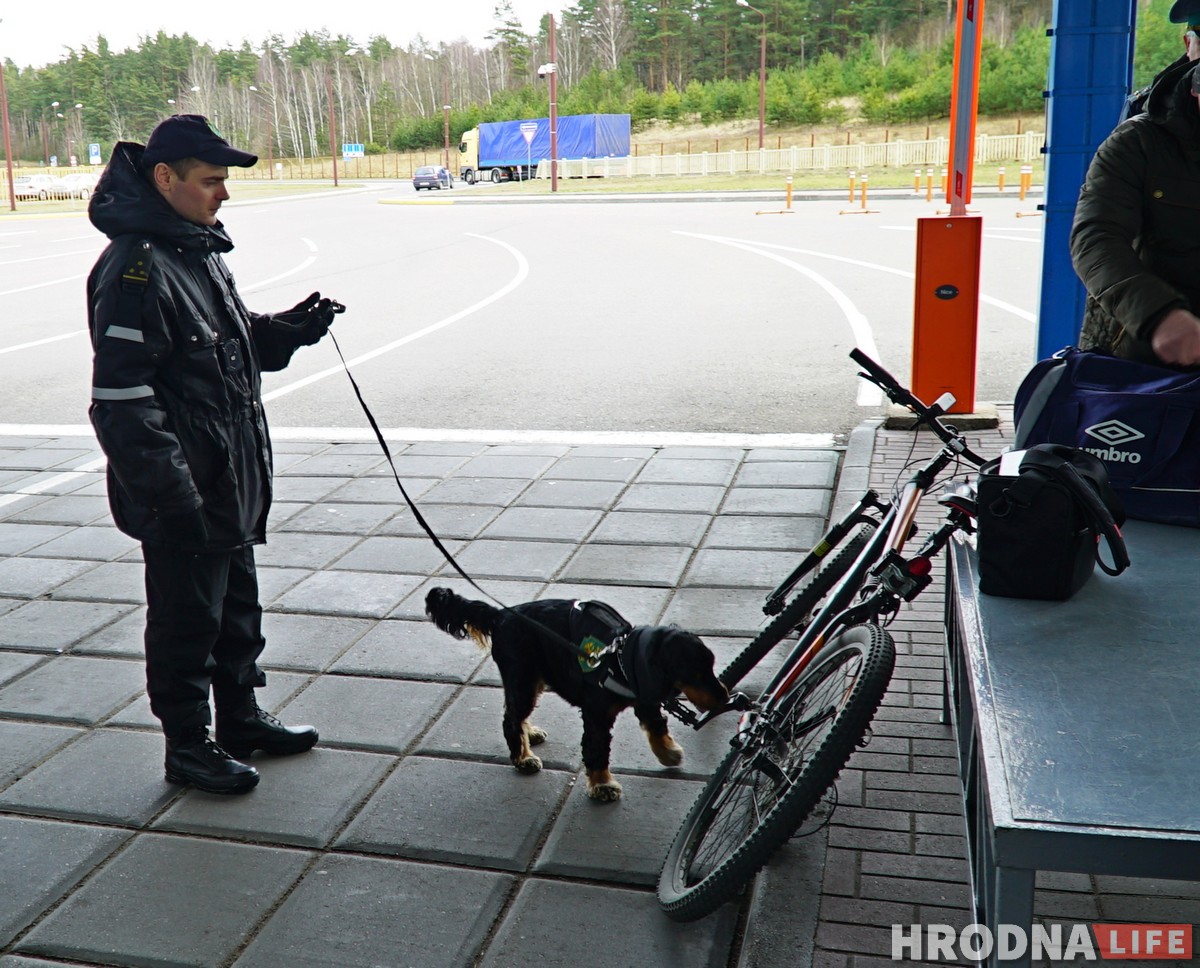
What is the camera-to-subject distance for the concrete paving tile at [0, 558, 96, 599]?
17.0 feet

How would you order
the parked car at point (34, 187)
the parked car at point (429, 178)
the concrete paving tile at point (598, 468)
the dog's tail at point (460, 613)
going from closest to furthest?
the dog's tail at point (460, 613)
the concrete paving tile at point (598, 468)
the parked car at point (34, 187)
the parked car at point (429, 178)

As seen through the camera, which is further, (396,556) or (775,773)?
(396,556)

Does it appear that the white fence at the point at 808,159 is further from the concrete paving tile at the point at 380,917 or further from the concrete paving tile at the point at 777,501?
the concrete paving tile at the point at 380,917

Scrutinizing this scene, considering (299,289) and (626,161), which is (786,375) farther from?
(626,161)

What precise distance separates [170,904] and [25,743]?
1.22 m

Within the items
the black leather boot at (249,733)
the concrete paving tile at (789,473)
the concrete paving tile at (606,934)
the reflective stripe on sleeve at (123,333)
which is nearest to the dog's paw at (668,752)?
the concrete paving tile at (606,934)

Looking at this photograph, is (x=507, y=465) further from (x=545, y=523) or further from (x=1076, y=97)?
(x=1076, y=97)

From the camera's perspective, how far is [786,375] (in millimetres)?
9461

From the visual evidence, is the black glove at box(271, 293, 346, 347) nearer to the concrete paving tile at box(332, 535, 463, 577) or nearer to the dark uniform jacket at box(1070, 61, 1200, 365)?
the concrete paving tile at box(332, 535, 463, 577)

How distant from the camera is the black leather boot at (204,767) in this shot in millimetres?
3414

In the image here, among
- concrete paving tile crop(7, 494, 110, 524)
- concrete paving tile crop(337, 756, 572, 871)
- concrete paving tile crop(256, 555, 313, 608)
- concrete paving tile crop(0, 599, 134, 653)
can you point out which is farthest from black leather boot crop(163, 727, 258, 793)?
concrete paving tile crop(7, 494, 110, 524)

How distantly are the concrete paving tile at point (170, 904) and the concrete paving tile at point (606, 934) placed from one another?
0.65 meters

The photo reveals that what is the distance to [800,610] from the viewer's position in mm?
3805

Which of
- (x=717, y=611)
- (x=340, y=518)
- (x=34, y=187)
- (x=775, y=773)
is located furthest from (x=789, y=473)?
(x=34, y=187)
